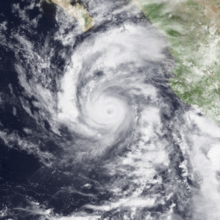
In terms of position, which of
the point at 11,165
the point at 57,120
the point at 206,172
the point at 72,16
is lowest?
the point at 11,165

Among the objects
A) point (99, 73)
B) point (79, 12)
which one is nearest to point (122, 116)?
point (99, 73)

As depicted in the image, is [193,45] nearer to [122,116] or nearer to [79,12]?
[122,116]

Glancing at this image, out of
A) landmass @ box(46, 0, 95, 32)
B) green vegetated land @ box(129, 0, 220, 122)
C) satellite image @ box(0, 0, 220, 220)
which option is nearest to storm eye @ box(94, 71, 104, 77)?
satellite image @ box(0, 0, 220, 220)

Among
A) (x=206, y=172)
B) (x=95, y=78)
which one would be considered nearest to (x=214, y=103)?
(x=206, y=172)

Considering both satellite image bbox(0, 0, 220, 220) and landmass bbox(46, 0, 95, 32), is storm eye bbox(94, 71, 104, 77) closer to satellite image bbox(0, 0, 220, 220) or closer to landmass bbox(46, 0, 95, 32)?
satellite image bbox(0, 0, 220, 220)

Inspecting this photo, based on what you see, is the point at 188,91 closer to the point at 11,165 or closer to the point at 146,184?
the point at 146,184

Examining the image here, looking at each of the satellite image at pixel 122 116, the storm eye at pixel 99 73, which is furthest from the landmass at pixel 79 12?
the storm eye at pixel 99 73
